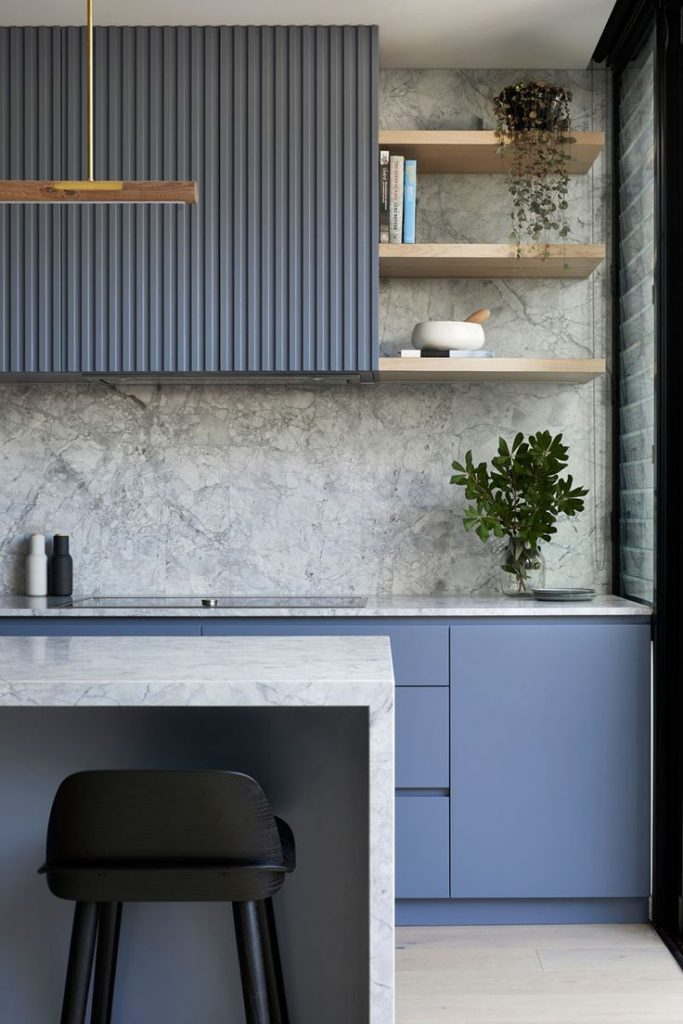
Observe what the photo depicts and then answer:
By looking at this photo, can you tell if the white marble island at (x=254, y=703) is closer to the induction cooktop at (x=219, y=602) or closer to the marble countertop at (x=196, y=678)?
the marble countertop at (x=196, y=678)

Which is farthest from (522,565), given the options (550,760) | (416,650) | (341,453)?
(341,453)

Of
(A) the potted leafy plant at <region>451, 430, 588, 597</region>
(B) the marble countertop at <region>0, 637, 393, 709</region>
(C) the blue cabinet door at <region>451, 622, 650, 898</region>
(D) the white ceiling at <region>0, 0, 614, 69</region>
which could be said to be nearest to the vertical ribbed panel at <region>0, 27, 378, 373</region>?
(D) the white ceiling at <region>0, 0, 614, 69</region>

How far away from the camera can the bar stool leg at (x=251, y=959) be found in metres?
1.63

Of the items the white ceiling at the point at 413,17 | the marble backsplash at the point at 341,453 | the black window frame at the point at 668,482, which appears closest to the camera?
the black window frame at the point at 668,482

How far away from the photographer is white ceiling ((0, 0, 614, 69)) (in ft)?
10.2

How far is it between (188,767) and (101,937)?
13.0 inches

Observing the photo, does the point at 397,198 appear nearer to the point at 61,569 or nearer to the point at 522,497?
the point at 522,497

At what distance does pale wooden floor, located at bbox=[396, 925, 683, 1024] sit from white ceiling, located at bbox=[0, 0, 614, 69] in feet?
9.12

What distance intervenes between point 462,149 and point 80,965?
2672mm

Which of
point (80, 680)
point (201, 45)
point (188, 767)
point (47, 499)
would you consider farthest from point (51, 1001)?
point (201, 45)

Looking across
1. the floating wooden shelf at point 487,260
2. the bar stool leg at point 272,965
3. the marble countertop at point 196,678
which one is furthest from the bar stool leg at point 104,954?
the floating wooden shelf at point 487,260

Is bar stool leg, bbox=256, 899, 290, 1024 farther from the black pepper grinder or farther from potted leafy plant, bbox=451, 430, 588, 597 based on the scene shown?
the black pepper grinder

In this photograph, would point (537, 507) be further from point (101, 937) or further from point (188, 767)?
point (101, 937)

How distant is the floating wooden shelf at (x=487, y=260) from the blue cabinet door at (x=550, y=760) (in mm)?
1186
